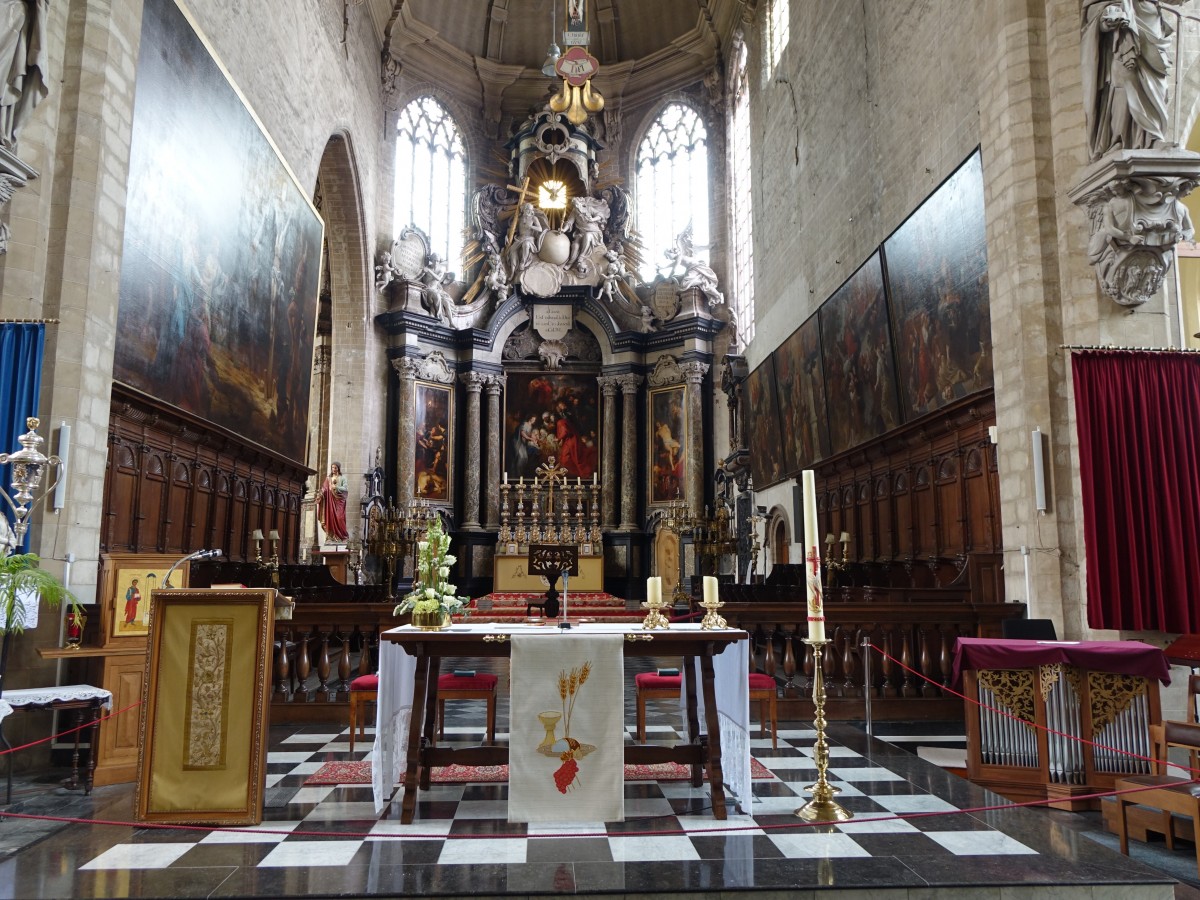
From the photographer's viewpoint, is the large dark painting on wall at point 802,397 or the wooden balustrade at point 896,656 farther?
the large dark painting on wall at point 802,397

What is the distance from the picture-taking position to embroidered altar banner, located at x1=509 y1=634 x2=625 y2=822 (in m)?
4.22

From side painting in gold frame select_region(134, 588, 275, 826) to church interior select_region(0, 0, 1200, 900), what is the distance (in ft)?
0.05

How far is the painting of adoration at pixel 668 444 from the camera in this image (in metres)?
22.1

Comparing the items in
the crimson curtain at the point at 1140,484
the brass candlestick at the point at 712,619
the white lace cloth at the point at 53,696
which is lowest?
the white lace cloth at the point at 53,696

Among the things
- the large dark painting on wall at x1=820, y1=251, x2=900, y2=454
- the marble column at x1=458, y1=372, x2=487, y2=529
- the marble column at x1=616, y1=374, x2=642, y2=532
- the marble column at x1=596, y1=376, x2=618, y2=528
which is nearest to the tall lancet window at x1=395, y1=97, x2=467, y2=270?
the marble column at x1=458, y1=372, x2=487, y2=529

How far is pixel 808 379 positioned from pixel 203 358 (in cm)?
883

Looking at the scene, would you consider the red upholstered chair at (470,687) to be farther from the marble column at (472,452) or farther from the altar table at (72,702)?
the marble column at (472,452)

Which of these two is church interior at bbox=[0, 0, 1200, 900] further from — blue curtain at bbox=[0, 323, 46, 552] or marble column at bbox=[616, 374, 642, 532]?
marble column at bbox=[616, 374, 642, 532]

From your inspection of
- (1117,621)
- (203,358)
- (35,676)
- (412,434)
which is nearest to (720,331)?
(412,434)

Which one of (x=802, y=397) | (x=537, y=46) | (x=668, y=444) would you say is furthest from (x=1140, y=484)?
(x=537, y=46)

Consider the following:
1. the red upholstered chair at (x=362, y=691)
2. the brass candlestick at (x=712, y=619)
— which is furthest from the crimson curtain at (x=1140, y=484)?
the red upholstered chair at (x=362, y=691)

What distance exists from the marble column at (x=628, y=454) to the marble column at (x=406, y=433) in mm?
5020

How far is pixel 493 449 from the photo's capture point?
73.8 ft

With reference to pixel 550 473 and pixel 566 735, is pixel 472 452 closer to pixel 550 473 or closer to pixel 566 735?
pixel 550 473
